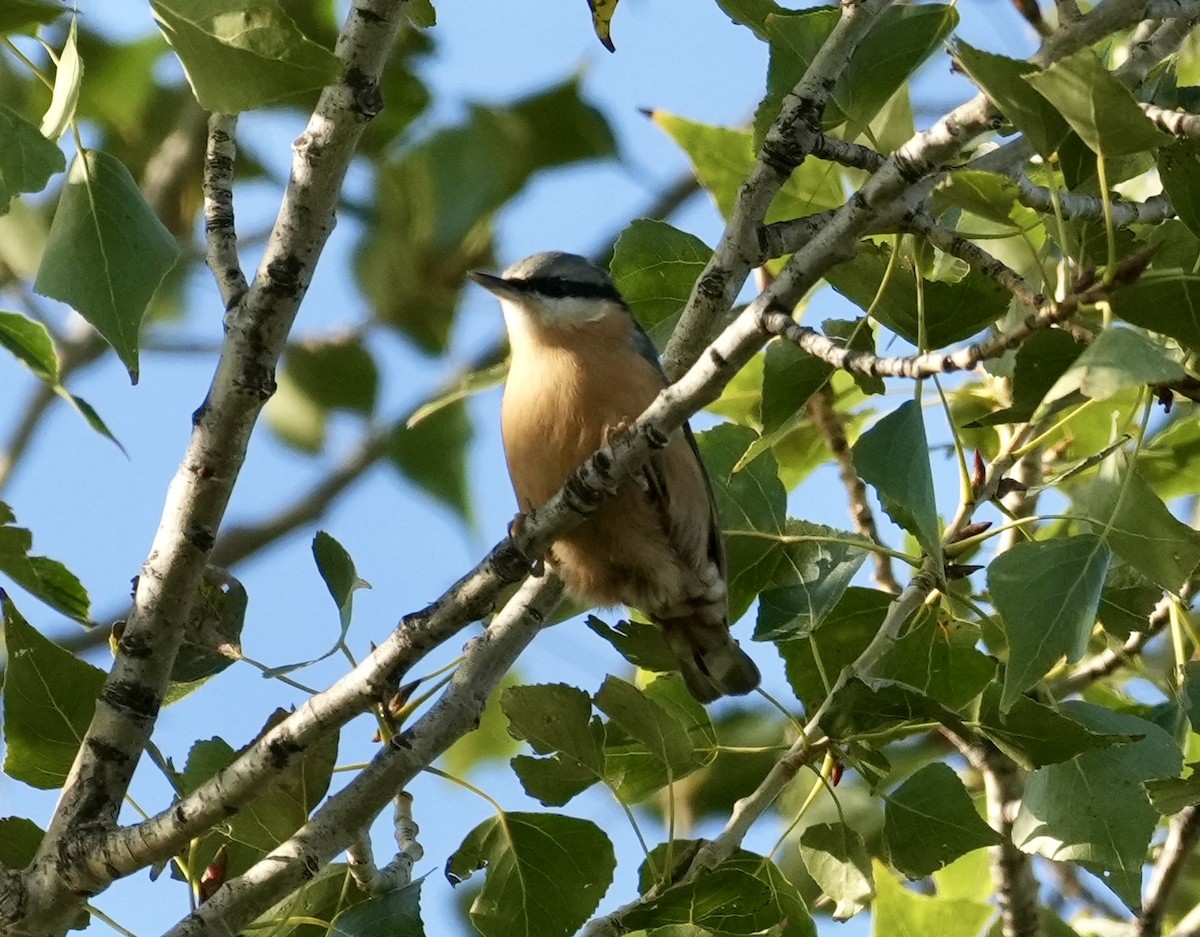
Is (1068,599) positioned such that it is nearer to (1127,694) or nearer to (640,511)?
(640,511)

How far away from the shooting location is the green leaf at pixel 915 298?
2463 mm

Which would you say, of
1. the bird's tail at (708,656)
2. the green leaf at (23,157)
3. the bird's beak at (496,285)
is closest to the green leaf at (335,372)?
the bird's beak at (496,285)

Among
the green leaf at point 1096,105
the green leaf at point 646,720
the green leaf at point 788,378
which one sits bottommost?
the green leaf at point 646,720

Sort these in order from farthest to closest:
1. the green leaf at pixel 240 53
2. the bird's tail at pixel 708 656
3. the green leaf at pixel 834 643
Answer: the bird's tail at pixel 708 656, the green leaf at pixel 834 643, the green leaf at pixel 240 53

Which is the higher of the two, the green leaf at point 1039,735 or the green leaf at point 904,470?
the green leaf at point 904,470

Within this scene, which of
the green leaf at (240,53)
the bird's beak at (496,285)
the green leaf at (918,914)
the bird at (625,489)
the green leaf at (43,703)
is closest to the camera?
the green leaf at (240,53)

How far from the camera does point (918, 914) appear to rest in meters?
2.70

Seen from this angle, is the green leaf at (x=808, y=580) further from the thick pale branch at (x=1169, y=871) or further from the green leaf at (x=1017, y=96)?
the thick pale branch at (x=1169, y=871)

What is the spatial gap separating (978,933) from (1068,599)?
3.31 feet

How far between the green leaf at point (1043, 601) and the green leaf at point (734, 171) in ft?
3.98

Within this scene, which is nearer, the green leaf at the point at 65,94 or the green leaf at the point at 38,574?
the green leaf at the point at 65,94

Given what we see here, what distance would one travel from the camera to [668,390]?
7.54ft

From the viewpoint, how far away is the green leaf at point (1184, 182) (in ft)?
6.79

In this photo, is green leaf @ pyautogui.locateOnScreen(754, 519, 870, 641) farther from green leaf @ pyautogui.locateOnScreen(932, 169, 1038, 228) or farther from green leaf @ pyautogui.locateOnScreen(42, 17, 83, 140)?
green leaf @ pyautogui.locateOnScreen(42, 17, 83, 140)
